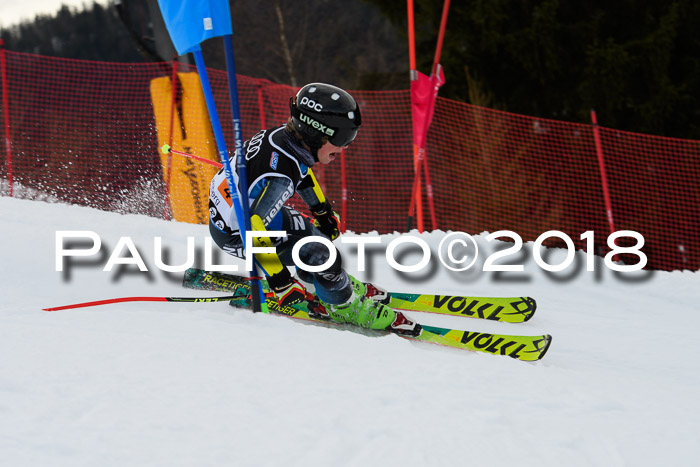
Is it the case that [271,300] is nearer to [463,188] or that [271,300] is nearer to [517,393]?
[517,393]

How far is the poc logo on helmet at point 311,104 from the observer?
366cm

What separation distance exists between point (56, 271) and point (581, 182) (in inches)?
286

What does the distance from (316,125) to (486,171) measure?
6.31 meters

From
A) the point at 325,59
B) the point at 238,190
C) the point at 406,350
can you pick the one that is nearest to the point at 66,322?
the point at 238,190

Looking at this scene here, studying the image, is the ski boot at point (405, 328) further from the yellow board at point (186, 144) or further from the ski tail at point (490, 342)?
the yellow board at point (186, 144)

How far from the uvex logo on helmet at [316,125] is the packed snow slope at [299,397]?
1057mm

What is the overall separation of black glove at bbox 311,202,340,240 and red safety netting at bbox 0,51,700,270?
434 cm

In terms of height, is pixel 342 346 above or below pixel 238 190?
below

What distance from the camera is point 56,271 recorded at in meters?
4.65

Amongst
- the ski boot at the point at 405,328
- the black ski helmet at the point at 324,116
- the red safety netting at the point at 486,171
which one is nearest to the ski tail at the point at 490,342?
the ski boot at the point at 405,328

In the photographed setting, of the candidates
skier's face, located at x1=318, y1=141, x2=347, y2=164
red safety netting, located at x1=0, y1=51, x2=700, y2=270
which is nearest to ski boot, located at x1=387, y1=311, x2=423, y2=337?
skier's face, located at x1=318, y1=141, x2=347, y2=164

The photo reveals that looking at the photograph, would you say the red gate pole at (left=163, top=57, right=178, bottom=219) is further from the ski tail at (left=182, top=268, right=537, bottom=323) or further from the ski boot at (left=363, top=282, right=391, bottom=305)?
the ski boot at (left=363, top=282, right=391, bottom=305)

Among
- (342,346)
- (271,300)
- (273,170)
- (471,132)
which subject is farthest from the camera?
(471,132)

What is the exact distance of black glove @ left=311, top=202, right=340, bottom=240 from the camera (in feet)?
13.9
